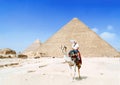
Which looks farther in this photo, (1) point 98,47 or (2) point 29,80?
(1) point 98,47

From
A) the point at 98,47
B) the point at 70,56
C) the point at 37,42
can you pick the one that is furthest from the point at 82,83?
the point at 37,42

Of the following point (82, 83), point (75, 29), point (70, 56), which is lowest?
point (82, 83)

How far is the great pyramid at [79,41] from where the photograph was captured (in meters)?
82.2

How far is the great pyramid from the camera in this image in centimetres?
8225

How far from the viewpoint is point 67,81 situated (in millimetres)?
11109

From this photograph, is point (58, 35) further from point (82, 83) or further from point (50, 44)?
point (82, 83)

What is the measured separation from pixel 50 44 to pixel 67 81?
3203 inches

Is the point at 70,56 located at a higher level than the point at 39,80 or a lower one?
higher

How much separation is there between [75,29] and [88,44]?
832 centimetres

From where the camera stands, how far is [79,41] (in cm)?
8769

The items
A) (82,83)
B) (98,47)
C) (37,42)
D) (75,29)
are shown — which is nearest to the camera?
(82,83)

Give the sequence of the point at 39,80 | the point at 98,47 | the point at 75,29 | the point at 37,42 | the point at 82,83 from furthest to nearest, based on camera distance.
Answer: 1. the point at 37,42
2. the point at 75,29
3. the point at 98,47
4. the point at 39,80
5. the point at 82,83

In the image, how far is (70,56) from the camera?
11.7 metres

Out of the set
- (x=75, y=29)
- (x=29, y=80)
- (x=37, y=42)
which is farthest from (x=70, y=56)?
(x=37, y=42)
